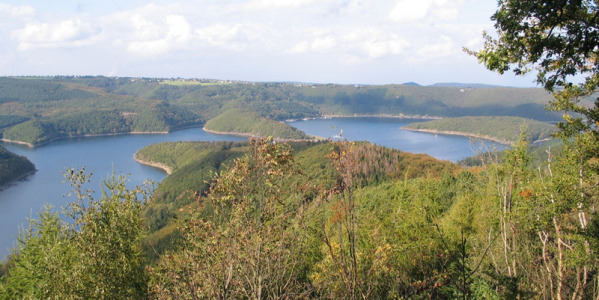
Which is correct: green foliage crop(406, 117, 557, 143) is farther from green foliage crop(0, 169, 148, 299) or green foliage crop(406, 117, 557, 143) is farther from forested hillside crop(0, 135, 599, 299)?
green foliage crop(0, 169, 148, 299)

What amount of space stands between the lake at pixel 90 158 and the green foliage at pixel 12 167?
2241 mm

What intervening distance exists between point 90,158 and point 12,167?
53.6ft

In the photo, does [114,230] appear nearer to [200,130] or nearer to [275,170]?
[275,170]

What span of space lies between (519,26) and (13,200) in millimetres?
67584

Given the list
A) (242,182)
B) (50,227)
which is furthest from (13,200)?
(242,182)

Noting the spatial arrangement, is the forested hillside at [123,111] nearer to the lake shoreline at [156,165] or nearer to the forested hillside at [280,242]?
the lake shoreline at [156,165]

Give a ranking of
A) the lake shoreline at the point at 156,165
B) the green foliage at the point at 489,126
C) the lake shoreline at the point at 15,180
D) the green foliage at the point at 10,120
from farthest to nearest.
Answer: the green foliage at the point at 10,120 → the green foliage at the point at 489,126 → the lake shoreline at the point at 156,165 → the lake shoreline at the point at 15,180

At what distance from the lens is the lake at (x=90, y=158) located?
163 ft

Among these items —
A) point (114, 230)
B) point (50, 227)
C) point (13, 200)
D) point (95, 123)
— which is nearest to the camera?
point (114, 230)

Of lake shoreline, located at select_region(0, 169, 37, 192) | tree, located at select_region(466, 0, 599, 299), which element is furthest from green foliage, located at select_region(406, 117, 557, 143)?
tree, located at select_region(466, 0, 599, 299)

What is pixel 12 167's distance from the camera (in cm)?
6862

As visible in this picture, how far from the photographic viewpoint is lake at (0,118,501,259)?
49.5 metres

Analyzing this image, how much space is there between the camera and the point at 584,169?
199 inches

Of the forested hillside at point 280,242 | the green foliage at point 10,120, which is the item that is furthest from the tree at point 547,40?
the green foliage at point 10,120
